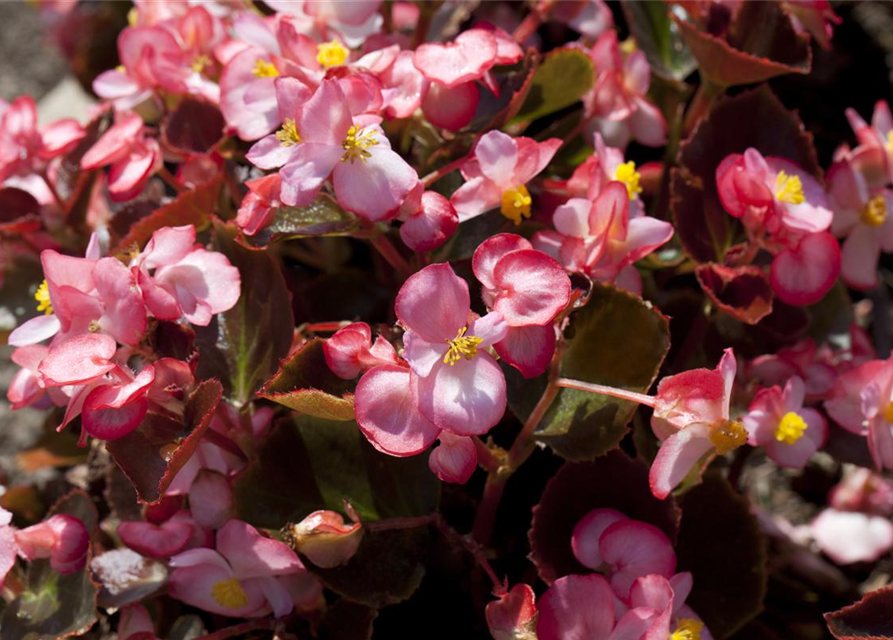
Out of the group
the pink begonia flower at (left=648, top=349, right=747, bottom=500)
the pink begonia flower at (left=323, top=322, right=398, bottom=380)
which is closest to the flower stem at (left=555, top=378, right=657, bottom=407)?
the pink begonia flower at (left=648, top=349, right=747, bottom=500)

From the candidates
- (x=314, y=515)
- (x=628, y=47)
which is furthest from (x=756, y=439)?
(x=628, y=47)

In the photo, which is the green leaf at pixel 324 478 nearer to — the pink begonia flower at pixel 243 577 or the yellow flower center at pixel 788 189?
the pink begonia flower at pixel 243 577

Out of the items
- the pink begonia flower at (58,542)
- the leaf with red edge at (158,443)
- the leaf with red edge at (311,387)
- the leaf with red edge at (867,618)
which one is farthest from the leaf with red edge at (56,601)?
the leaf with red edge at (867,618)

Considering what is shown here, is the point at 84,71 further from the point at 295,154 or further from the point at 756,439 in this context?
the point at 756,439

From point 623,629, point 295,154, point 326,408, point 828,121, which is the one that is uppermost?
point 295,154

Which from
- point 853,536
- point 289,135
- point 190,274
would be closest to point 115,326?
point 190,274

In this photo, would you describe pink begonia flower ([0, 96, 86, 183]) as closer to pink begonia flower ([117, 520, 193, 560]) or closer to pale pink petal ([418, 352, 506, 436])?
pink begonia flower ([117, 520, 193, 560])
